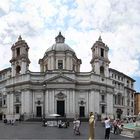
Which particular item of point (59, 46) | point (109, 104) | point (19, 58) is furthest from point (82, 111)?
point (19, 58)

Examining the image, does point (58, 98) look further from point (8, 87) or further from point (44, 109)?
point (8, 87)

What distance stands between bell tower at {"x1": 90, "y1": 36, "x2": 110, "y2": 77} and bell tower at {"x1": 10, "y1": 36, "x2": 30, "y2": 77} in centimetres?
1778

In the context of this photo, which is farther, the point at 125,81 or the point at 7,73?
the point at 125,81

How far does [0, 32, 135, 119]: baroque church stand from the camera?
94.4m

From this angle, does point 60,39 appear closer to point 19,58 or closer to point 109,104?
point 19,58

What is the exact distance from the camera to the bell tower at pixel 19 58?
98.9m

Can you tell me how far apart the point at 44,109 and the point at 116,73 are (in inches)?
1366

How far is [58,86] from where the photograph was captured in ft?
309

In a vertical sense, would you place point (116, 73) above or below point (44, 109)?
above

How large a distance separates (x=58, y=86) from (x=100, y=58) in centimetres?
1510

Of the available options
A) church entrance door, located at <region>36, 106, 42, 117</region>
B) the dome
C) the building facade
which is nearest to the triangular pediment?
church entrance door, located at <region>36, 106, 42, 117</region>

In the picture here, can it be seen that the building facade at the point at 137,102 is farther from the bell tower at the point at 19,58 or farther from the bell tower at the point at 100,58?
the bell tower at the point at 19,58

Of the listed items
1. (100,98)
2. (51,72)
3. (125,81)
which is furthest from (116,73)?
(51,72)

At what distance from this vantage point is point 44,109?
94.9 metres
